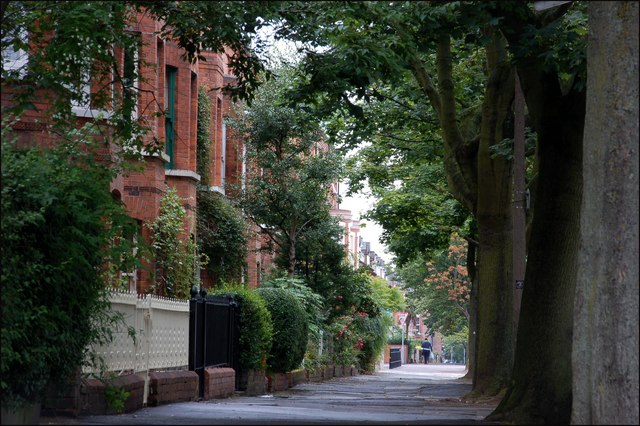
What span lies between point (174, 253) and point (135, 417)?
1235 centimetres

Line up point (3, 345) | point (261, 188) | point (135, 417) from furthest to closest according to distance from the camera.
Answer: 1. point (261, 188)
2. point (135, 417)
3. point (3, 345)

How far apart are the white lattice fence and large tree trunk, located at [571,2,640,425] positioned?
628 centimetres

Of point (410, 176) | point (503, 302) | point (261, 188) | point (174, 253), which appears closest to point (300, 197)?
point (261, 188)

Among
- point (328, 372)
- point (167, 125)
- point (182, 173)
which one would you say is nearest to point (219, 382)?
point (182, 173)

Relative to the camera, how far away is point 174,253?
25.8 metres

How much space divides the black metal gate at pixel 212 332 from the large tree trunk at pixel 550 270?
650 cm

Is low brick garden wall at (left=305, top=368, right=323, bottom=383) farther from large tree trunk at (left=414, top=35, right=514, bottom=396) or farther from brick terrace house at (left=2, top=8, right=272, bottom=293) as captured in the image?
large tree trunk at (left=414, top=35, right=514, bottom=396)

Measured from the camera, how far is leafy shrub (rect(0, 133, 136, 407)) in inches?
429

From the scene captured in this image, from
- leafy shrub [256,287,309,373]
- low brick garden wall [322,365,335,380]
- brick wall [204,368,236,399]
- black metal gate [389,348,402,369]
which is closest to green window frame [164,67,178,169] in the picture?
leafy shrub [256,287,309,373]

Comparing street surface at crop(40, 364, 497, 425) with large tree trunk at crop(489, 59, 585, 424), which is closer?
street surface at crop(40, 364, 497, 425)

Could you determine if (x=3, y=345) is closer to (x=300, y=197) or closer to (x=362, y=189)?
(x=300, y=197)

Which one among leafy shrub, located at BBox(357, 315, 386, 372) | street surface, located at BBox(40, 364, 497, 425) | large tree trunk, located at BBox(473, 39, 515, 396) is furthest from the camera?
leafy shrub, located at BBox(357, 315, 386, 372)

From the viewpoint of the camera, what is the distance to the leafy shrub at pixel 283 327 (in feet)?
84.5

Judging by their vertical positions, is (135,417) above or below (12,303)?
below
